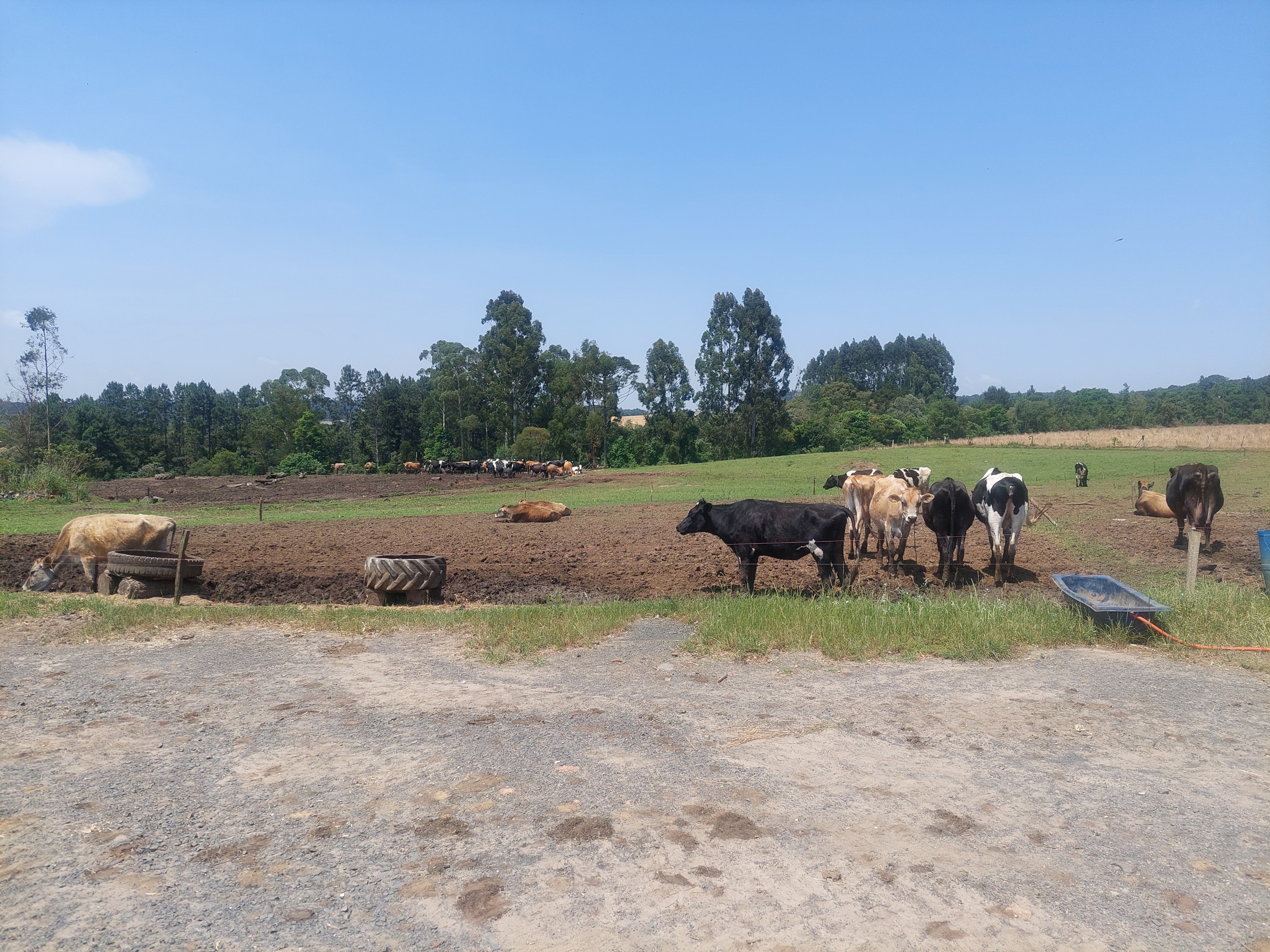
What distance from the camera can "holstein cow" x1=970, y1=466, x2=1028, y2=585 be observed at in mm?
14469

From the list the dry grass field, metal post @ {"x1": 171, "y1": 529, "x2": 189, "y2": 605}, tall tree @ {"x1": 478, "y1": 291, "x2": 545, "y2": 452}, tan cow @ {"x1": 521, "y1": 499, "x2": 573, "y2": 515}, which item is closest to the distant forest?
tall tree @ {"x1": 478, "y1": 291, "x2": 545, "y2": 452}

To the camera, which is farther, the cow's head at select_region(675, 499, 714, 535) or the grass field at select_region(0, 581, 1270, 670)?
the cow's head at select_region(675, 499, 714, 535)

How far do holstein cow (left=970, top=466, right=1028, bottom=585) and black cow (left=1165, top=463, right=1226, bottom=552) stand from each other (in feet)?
14.2

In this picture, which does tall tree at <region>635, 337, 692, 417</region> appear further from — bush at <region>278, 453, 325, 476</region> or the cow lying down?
the cow lying down

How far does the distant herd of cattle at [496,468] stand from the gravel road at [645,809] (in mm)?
39830

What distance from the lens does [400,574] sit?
1267 centimetres

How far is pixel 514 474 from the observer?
164ft

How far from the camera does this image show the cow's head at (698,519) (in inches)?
544

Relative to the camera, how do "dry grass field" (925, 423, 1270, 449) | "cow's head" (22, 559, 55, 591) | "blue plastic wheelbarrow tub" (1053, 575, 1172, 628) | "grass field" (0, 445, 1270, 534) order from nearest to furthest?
"blue plastic wheelbarrow tub" (1053, 575, 1172, 628)
"cow's head" (22, 559, 55, 591)
"grass field" (0, 445, 1270, 534)
"dry grass field" (925, 423, 1270, 449)

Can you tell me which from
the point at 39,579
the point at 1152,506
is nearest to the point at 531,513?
the point at 39,579

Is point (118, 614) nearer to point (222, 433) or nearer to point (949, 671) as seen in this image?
point (949, 671)

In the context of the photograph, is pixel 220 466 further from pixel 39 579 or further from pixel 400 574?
pixel 400 574

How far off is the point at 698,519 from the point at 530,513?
11060 millimetres

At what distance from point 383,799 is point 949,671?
5509 mm
